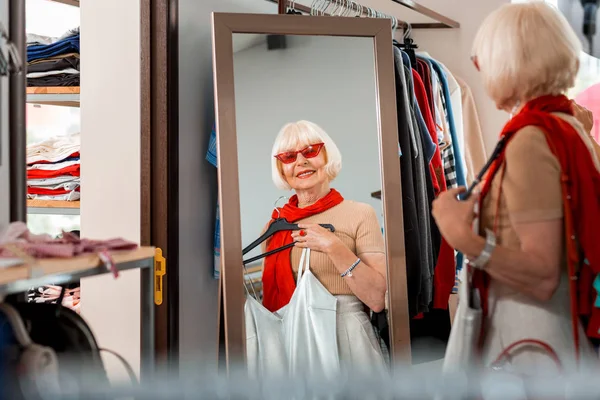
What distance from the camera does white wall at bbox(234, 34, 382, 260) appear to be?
5.49 ft

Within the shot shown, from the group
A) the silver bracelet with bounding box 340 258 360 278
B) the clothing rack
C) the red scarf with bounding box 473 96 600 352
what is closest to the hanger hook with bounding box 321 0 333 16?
the clothing rack

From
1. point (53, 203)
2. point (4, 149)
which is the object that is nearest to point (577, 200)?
point (4, 149)

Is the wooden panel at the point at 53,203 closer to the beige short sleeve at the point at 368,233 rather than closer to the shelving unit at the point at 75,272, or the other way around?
the beige short sleeve at the point at 368,233

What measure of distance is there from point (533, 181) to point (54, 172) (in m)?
1.73

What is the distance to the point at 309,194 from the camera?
66.9 inches

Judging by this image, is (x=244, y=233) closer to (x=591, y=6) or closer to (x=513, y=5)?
(x=513, y=5)

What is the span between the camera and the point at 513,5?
0.97 meters

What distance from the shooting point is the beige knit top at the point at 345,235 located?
167 cm

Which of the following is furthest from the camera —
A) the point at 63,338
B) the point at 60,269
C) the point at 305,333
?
the point at 305,333

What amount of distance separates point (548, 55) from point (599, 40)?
1270 mm

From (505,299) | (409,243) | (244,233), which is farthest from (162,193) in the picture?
(505,299)

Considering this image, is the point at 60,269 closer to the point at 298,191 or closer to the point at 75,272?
the point at 75,272

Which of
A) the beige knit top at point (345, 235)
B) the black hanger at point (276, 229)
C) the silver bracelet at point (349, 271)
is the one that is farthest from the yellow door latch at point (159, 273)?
the silver bracelet at point (349, 271)

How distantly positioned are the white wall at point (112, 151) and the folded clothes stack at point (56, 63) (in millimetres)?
241
